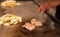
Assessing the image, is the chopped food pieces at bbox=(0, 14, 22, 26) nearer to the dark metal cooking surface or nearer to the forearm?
the dark metal cooking surface

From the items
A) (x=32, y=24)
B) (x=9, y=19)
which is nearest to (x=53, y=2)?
(x=32, y=24)

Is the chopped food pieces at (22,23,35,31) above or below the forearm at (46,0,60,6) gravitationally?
below

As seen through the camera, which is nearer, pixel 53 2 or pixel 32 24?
pixel 53 2

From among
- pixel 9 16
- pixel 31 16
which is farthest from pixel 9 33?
pixel 31 16

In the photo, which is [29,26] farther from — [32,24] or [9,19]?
[9,19]

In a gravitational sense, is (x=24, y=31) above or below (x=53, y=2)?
below

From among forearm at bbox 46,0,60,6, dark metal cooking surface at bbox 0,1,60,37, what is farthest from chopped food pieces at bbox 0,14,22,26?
forearm at bbox 46,0,60,6

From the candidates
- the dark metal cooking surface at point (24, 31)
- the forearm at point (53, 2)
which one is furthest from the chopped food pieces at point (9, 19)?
the forearm at point (53, 2)

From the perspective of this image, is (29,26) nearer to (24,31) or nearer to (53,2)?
(24,31)

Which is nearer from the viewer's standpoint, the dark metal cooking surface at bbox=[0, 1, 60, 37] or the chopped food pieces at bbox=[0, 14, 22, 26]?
the dark metal cooking surface at bbox=[0, 1, 60, 37]

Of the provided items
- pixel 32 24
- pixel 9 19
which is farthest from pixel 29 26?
pixel 9 19

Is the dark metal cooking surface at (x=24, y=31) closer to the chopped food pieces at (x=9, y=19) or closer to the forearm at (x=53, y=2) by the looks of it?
the chopped food pieces at (x=9, y=19)

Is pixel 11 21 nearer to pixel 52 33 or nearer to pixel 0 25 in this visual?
pixel 0 25

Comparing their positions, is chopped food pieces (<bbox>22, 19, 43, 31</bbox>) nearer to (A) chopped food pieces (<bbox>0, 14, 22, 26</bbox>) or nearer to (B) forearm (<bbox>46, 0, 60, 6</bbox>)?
(A) chopped food pieces (<bbox>0, 14, 22, 26</bbox>)
